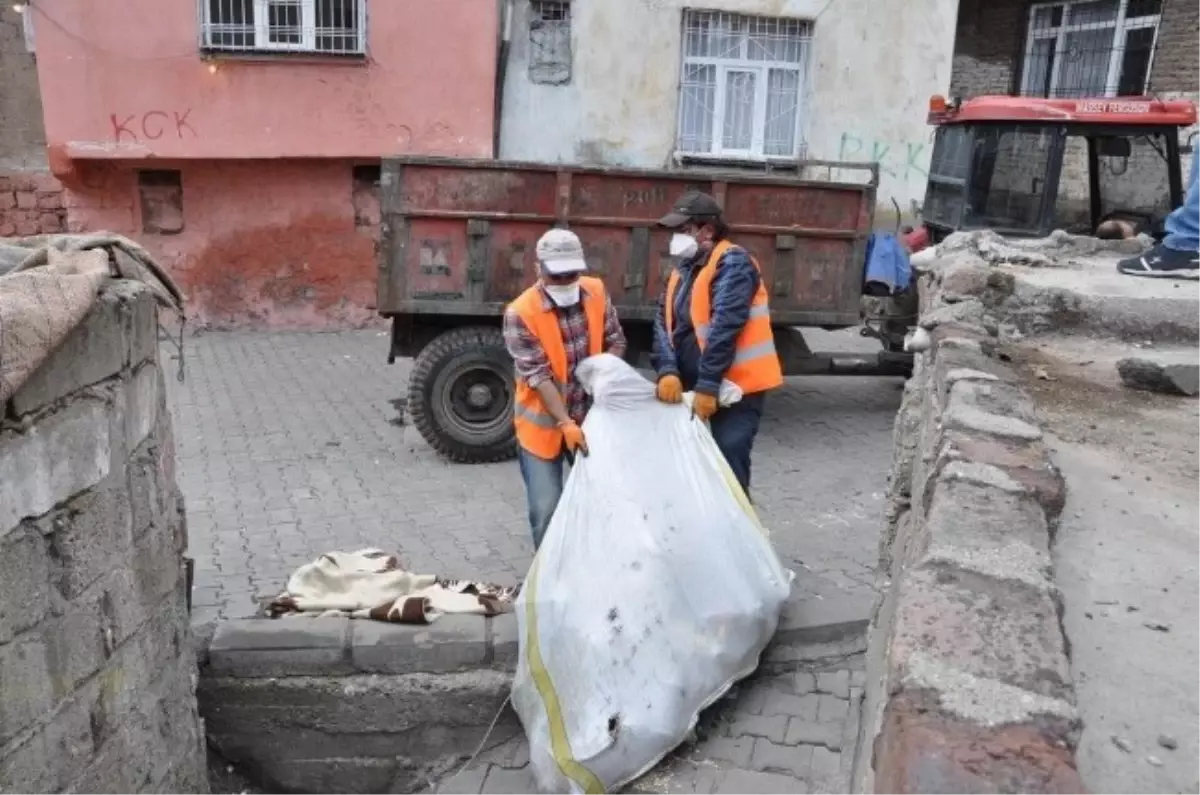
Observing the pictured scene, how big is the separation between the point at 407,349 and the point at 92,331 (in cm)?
428

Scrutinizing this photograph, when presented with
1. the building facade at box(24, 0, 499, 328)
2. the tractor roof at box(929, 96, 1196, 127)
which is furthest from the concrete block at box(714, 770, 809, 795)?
the building facade at box(24, 0, 499, 328)

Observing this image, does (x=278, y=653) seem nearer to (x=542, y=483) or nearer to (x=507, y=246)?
(x=542, y=483)

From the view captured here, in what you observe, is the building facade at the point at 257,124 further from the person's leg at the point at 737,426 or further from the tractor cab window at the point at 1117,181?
the person's leg at the point at 737,426

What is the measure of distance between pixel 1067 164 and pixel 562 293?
5093 mm

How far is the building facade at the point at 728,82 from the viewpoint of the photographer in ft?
35.5

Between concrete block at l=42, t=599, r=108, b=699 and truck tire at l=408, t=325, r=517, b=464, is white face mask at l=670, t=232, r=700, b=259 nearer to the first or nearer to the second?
truck tire at l=408, t=325, r=517, b=464

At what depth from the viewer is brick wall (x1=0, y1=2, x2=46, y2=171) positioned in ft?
34.8

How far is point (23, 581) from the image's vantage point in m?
2.26

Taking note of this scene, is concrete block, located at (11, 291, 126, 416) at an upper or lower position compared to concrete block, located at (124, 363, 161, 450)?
upper

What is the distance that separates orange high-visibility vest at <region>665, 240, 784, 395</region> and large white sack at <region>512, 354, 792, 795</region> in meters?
0.69

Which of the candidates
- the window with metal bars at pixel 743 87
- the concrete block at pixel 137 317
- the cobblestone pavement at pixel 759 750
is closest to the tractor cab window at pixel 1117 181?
the window with metal bars at pixel 743 87

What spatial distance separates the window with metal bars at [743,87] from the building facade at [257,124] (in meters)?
2.20

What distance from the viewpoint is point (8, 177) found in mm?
10523

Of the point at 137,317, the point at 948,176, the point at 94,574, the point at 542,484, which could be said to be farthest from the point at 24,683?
the point at 948,176
